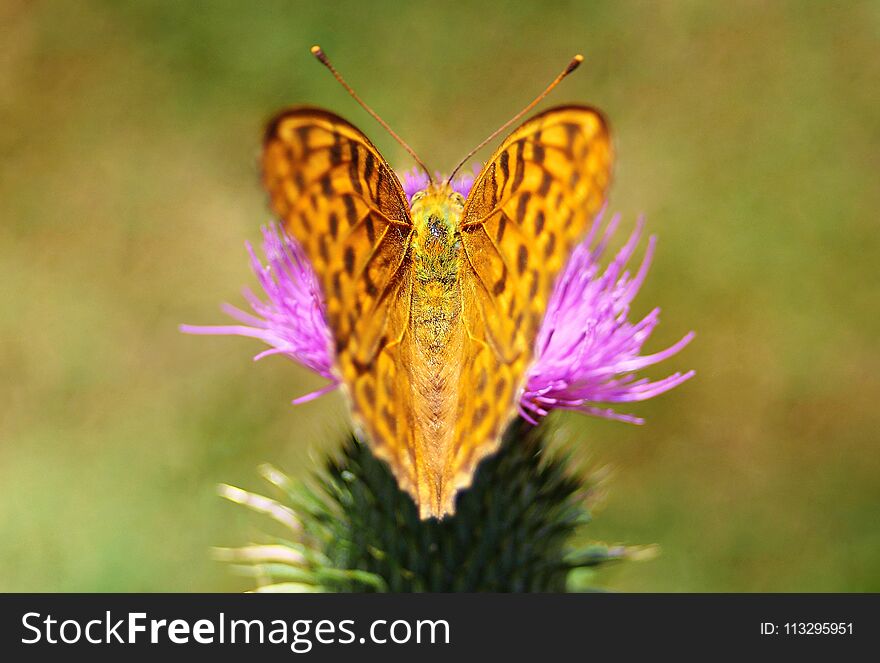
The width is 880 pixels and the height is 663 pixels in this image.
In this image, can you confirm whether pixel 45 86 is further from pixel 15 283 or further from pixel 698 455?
pixel 698 455

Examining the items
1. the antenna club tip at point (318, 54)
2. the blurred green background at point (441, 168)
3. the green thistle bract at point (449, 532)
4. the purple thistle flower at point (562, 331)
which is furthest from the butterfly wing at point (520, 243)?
the blurred green background at point (441, 168)

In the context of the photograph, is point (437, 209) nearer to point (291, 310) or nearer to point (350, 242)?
point (350, 242)

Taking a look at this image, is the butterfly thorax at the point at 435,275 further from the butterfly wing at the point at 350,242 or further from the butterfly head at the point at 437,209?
the butterfly wing at the point at 350,242

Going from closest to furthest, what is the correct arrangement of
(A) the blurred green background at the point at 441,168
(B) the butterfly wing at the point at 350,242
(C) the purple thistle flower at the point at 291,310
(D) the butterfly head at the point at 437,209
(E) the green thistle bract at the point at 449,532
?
(B) the butterfly wing at the point at 350,242, (D) the butterfly head at the point at 437,209, (C) the purple thistle flower at the point at 291,310, (E) the green thistle bract at the point at 449,532, (A) the blurred green background at the point at 441,168

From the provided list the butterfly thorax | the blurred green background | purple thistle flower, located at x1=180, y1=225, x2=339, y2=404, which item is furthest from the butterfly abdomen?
the blurred green background

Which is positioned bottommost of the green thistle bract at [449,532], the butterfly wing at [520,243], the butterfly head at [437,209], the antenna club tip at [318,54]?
the green thistle bract at [449,532]

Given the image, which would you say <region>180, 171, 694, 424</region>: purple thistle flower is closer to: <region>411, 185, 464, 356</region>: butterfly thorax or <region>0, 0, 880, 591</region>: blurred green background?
<region>411, 185, 464, 356</region>: butterfly thorax
